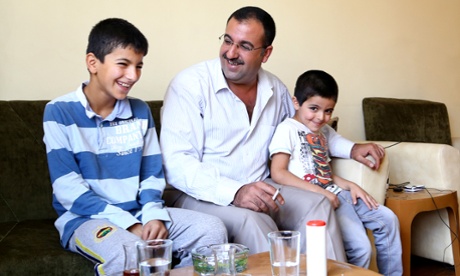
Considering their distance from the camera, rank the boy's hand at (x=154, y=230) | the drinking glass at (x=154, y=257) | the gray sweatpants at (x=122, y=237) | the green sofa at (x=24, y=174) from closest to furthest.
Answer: the drinking glass at (x=154, y=257), the gray sweatpants at (x=122, y=237), the boy's hand at (x=154, y=230), the green sofa at (x=24, y=174)

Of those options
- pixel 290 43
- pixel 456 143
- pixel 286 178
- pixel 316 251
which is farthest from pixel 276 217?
pixel 456 143

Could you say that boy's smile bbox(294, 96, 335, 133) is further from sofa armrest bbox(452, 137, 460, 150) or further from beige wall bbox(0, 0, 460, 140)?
sofa armrest bbox(452, 137, 460, 150)

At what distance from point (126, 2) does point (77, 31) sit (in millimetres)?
274

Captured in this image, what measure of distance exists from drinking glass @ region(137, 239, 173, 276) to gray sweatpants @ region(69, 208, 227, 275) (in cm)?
32

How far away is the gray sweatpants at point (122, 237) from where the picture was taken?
1.65 m

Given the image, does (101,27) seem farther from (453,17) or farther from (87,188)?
(453,17)

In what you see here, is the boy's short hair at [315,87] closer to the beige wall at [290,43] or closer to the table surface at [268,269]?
the beige wall at [290,43]

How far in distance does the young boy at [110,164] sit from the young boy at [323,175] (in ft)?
1.65

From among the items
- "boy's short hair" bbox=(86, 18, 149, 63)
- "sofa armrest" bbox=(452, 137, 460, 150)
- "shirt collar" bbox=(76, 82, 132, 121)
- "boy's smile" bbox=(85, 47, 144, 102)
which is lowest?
"sofa armrest" bbox=(452, 137, 460, 150)

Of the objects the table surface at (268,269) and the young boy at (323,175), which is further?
the young boy at (323,175)

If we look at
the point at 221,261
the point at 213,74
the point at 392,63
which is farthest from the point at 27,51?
the point at 392,63

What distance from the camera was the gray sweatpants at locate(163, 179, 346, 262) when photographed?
1894 millimetres

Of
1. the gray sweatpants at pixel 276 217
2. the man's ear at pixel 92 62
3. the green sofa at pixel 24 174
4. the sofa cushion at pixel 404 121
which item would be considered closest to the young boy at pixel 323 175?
the gray sweatpants at pixel 276 217

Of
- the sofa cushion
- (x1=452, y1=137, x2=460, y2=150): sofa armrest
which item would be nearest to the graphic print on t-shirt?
the sofa cushion
